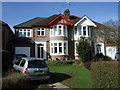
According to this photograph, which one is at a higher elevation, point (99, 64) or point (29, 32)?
point (29, 32)

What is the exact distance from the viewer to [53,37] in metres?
28.5

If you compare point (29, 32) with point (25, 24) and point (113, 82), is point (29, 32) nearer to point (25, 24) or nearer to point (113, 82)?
point (25, 24)

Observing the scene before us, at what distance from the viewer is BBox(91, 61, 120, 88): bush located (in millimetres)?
7368

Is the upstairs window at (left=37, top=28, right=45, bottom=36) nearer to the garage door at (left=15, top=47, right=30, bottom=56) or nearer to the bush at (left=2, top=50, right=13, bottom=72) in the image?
the garage door at (left=15, top=47, right=30, bottom=56)

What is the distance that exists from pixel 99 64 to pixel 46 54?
2148 centimetres

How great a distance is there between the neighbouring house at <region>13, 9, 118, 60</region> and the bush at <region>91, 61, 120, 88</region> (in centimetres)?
1954

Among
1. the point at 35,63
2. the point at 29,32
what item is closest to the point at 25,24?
the point at 29,32

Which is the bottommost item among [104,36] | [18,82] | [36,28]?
[18,82]

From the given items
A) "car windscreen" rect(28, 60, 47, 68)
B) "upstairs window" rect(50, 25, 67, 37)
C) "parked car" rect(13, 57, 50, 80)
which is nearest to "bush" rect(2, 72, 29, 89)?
"parked car" rect(13, 57, 50, 80)

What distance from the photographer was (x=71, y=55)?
29.3 meters

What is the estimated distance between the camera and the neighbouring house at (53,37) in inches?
1114

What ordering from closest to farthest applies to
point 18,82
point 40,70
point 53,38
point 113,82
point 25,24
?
point 113,82 < point 18,82 < point 40,70 < point 53,38 < point 25,24

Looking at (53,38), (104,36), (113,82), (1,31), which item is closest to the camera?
(113,82)

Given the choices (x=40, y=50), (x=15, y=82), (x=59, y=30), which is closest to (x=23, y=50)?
(x=40, y=50)
